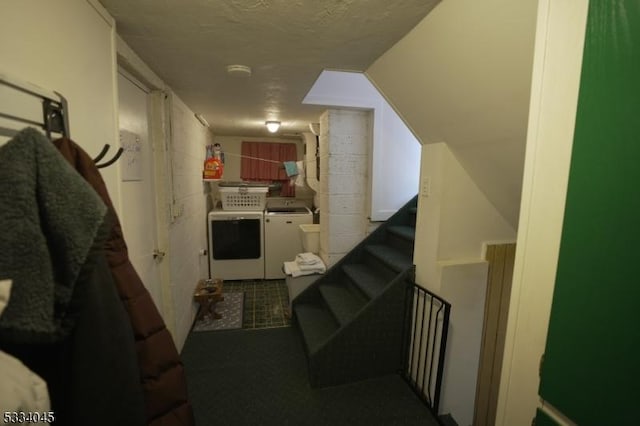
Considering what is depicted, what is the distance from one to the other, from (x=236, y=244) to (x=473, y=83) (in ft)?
11.4

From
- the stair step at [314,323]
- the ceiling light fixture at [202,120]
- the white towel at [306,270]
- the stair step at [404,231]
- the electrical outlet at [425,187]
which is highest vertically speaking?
the ceiling light fixture at [202,120]

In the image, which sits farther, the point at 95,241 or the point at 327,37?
the point at 327,37

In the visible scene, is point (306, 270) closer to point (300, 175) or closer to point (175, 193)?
point (175, 193)

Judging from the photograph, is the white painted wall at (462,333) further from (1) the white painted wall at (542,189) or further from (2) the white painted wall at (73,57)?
(2) the white painted wall at (73,57)

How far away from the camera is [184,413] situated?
76 centimetres

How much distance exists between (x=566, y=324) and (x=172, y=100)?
2.57 m

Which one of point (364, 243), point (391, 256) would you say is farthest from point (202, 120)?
point (391, 256)

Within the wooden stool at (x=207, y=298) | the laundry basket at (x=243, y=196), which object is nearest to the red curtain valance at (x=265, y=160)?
the laundry basket at (x=243, y=196)

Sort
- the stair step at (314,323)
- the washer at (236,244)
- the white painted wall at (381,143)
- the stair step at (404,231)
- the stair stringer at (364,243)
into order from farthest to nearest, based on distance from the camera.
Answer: the washer at (236,244) < the stair stringer at (364,243) < the white painted wall at (381,143) < the stair step at (404,231) < the stair step at (314,323)

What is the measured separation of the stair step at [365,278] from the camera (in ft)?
7.31

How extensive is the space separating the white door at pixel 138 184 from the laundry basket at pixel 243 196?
2070 mm

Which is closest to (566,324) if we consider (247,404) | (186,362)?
(247,404)

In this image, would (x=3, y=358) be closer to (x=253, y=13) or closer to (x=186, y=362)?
(x=253, y=13)

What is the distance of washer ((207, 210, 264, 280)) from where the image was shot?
3.87m
